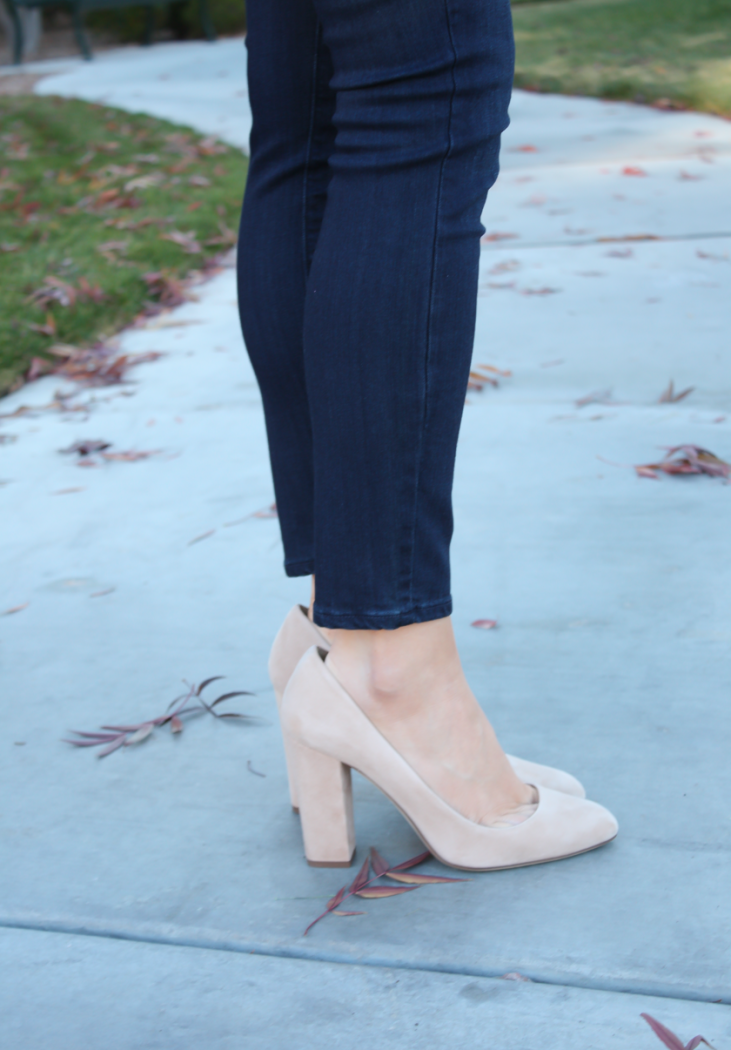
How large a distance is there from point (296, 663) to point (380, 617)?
8.1 inches

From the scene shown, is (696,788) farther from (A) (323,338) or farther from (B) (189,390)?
(B) (189,390)

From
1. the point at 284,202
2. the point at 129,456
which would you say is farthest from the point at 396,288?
the point at 129,456

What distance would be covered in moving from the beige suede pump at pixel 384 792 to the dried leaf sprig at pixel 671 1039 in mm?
195

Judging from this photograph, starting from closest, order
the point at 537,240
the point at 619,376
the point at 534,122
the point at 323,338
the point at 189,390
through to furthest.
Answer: the point at 323,338, the point at 619,376, the point at 189,390, the point at 537,240, the point at 534,122

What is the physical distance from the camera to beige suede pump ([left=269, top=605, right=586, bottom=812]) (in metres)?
0.95

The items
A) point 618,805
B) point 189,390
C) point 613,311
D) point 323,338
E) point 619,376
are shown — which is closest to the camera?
point 323,338

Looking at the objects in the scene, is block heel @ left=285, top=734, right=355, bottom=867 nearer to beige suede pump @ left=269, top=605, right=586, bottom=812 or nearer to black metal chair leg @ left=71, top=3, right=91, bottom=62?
beige suede pump @ left=269, top=605, right=586, bottom=812

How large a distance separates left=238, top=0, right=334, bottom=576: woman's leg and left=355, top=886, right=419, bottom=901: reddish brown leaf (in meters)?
0.39

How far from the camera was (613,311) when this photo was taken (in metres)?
2.60

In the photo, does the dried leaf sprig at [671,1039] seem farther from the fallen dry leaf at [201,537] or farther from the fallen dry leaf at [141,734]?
the fallen dry leaf at [201,537]

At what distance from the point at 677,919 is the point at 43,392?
6.71 feet

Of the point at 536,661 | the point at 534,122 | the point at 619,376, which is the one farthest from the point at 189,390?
the point at 534,122

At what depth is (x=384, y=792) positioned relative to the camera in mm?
891

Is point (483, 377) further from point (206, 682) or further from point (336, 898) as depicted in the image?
point (336, 898)
